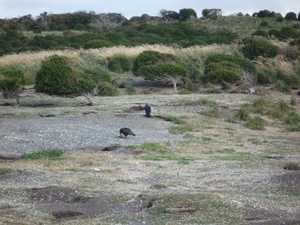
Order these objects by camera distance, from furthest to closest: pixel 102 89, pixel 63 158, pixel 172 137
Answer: pixel 102 89 < pixel 172 137 < pixel 63 158

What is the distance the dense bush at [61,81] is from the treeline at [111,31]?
16088mm

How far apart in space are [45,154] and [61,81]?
972 cm

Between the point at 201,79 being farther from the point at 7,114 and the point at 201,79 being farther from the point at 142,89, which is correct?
the point at 7,114

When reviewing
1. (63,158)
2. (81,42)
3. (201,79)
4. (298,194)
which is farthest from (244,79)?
(81,42)

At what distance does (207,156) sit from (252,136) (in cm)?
433

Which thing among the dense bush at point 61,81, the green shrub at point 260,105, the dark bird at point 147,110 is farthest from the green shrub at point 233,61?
the dark bird at point 147,110

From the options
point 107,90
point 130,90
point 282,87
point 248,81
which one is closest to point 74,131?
point 107,90

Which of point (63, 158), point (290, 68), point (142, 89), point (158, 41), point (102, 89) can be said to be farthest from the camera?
point (158, 41)

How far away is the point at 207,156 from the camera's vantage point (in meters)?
17.0

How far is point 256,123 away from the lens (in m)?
23.1

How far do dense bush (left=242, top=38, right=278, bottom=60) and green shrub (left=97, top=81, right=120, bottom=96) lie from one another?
11.3 meters

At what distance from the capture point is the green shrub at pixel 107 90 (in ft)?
96.2

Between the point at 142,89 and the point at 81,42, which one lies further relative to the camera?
the point at 81,42

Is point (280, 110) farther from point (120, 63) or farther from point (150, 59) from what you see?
point (120, 63)
